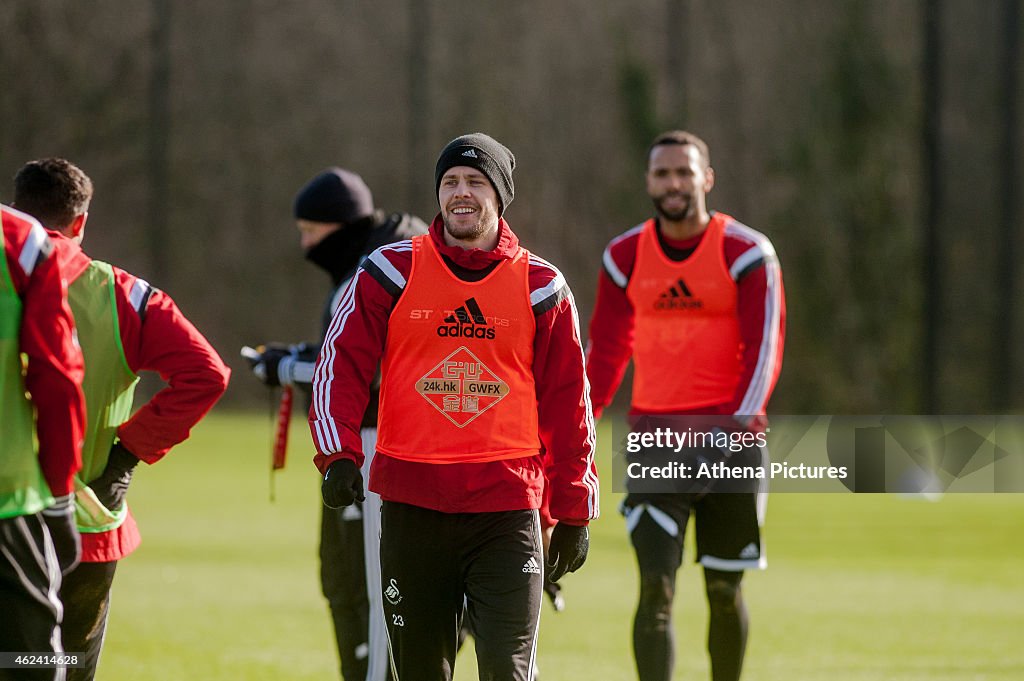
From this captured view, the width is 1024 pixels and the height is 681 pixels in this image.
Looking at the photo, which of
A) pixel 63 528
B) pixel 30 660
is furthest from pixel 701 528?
pixel 30 660

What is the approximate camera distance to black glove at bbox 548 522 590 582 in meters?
4.51

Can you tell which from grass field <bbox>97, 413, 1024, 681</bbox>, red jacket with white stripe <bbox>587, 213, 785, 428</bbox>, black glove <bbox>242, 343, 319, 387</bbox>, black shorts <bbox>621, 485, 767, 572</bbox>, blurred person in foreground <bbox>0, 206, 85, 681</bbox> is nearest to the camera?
blurred person in foreground <bbox>0, 206, 85, 681</bbox>

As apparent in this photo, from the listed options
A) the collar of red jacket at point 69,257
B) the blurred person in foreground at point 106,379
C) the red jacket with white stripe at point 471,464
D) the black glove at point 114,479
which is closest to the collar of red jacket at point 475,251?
the red jacket with white stripe at point 471,464

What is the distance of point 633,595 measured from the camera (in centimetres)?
1014

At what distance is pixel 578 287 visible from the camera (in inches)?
1051

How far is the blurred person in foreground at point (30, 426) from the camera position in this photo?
142 inches

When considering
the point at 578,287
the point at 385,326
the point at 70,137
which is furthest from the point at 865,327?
the point at 385,326

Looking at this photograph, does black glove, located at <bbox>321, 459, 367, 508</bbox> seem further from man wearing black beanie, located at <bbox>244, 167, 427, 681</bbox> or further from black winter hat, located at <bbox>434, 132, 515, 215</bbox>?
man wearing black beanie, located at <bbox>244, 167, 427, 681</bbox>

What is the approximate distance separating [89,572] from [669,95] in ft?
76.4

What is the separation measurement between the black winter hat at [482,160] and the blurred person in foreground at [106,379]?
976 millimetres

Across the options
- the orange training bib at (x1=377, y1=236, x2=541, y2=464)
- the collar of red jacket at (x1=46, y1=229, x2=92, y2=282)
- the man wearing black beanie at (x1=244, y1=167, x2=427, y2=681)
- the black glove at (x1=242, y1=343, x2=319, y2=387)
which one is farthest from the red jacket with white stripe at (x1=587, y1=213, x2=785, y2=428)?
the collar of red jacket at (x1=46, y1=229, x2=92, y2=282)

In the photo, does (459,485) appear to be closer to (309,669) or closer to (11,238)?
(11,238)

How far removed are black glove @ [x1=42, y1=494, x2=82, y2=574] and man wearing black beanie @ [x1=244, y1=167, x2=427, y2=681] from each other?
6.37 ft

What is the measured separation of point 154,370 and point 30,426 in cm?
110
